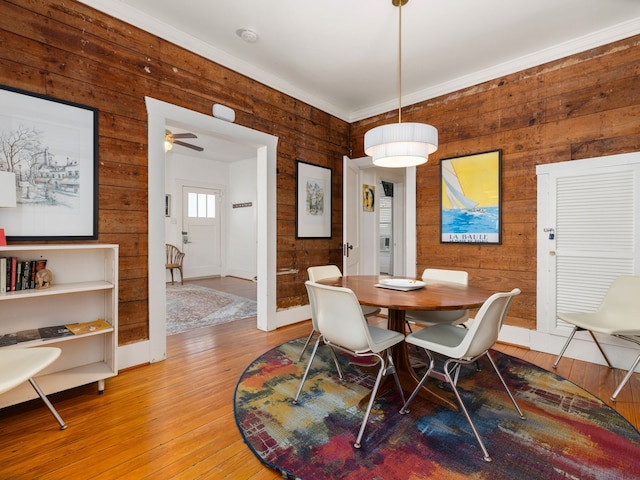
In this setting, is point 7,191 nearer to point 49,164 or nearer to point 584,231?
point 49,164

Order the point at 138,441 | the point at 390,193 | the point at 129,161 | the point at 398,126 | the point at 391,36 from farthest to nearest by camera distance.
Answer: the point at 390,193
the point at 391,36
the point at 129,161
the point at 398,126
the point at 138,441

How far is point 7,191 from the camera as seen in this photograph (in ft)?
5.92

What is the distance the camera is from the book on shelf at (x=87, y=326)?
2.06 metres

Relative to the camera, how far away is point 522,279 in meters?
3.10

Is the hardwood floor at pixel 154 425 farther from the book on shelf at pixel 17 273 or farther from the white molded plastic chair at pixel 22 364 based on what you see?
the book on shelf at pixel 17 273

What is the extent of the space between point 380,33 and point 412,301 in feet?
7.59

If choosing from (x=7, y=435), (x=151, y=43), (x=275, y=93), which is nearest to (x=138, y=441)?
(x=7, y=435)

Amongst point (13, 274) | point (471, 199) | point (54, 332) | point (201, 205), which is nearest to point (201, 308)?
point (54, 332)

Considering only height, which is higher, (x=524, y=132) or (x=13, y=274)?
(x=524, y=132)

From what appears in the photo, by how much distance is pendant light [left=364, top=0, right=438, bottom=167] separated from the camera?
6.97 feet

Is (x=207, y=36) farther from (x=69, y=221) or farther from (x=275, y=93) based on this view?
(x=69, y=221)

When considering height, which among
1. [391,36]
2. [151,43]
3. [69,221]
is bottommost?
[69,221]

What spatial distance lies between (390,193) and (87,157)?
16.3 feet

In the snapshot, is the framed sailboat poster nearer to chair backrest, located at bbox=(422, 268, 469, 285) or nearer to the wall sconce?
chair backrest, located at bbox=(422, 268, 469, 285)
